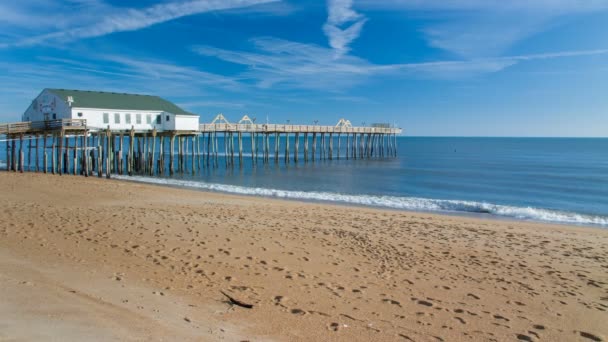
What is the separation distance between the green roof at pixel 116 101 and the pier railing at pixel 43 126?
1455 mm

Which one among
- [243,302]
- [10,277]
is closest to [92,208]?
Answer: [10,277]

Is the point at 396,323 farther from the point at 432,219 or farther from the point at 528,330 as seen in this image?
the point at 432,219

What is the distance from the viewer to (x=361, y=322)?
585 centimetres

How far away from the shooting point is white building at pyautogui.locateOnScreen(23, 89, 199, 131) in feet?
94.0

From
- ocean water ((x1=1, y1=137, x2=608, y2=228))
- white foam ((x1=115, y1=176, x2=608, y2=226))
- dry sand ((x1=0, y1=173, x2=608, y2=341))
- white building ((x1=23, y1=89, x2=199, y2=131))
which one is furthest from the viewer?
white building ((x1=23, y1=89, x2=199, y2=131))

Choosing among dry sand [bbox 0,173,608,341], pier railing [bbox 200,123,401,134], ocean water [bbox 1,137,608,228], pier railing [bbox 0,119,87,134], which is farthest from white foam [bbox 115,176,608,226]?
pier railing [bbox 200,123,401,134]

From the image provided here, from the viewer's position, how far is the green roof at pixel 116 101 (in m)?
29.0

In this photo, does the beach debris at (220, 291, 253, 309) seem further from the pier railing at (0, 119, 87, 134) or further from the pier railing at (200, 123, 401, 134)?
the pier railing at (200, 123, 401, 134)

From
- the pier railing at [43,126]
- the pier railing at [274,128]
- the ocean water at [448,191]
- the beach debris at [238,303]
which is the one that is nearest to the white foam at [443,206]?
the ocean water at [448,191]

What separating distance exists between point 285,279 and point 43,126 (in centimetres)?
2727

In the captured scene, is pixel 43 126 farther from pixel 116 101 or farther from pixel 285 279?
pixel 285 279

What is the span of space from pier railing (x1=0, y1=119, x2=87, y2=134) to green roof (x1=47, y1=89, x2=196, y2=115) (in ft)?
4.77

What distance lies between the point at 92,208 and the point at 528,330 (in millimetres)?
13003

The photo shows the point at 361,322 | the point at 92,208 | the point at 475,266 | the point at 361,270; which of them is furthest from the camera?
the point at 92,208
